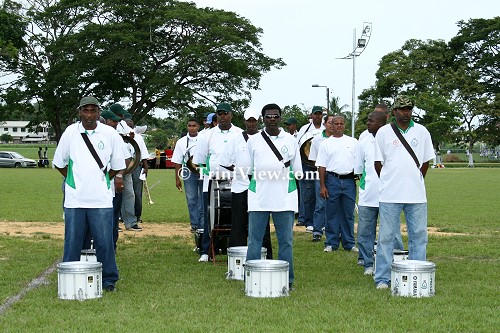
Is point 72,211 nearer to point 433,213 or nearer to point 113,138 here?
point 113,138

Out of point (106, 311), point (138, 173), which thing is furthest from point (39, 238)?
point (106, 311)

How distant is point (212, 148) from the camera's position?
11047mm

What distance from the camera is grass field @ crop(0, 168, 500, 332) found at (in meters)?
6.89

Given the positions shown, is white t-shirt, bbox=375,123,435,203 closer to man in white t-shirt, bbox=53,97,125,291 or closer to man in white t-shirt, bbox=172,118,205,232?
man in white t-shirt, bbox=53,97,125,291

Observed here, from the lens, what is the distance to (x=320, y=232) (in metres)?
13.7

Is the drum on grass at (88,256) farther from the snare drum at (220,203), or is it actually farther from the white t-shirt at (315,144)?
the white t-shirt at (315,144)

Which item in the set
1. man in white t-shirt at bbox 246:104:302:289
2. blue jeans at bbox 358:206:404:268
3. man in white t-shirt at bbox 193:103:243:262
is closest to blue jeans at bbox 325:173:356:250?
blue jeans at bbox 358:206:404:268

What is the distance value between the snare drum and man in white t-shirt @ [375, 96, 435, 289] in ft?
8.30

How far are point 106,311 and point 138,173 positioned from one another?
830cm

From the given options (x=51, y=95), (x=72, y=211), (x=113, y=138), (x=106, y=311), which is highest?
(x=51, y=95)

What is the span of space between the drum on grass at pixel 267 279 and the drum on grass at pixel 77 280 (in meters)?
1.70

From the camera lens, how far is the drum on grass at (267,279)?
812 centimetres

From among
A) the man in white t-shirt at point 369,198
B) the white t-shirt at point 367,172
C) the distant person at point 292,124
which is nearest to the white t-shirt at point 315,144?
the distant person at point 292,124

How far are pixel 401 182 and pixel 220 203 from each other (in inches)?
116
